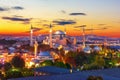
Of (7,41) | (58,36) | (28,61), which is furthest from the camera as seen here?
(58,36)

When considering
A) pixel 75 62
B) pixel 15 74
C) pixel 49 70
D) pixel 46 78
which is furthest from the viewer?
pixel 75 62

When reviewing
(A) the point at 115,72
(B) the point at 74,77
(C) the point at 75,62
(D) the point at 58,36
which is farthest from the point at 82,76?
(D) the point at 58,36

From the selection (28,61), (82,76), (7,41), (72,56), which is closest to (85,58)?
(72,56)

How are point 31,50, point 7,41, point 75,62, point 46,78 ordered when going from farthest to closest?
point 7,41 < point 31,50 < point 75,62 < point 46,78

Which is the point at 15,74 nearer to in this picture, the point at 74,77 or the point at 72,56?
the point at 74,77

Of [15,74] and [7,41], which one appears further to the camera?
[7,41]

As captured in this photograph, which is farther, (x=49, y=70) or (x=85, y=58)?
(x=85, y=58)

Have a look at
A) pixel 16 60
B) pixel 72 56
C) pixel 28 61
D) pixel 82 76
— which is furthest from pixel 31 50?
pixel 82 76

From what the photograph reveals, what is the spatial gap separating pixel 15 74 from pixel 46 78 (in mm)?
7088

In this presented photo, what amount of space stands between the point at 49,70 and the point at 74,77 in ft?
29.9

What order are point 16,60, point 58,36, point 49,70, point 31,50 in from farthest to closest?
1. point 58,36
2. point 31,50
3. point 16,60
4. point 49,70

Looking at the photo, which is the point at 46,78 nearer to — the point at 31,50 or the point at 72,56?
the point at 72,56

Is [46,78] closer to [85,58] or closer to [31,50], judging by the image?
[85,58]

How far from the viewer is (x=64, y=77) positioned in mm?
28859
